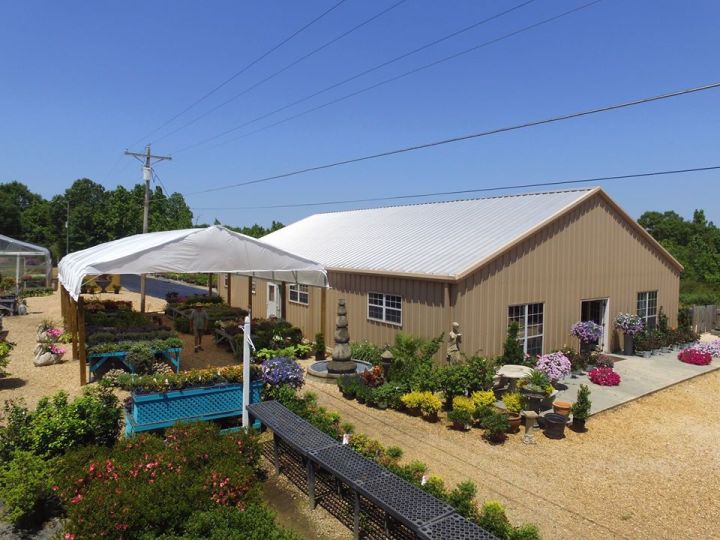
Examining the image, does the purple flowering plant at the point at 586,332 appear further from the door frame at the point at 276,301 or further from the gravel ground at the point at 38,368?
the door frame at the point at 276,301

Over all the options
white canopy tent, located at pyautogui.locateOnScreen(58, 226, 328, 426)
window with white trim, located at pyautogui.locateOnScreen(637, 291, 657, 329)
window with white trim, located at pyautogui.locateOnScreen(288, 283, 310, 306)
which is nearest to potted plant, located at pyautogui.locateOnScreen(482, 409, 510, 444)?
white canopy tent, located at pyautogui.locateOnScreen(58, 226, 328, 426)

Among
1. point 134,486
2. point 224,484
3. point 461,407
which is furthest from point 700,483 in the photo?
point 134,486

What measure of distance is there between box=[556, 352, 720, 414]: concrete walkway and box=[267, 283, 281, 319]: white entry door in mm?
11314

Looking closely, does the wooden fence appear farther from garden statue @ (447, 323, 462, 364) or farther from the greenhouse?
the greenhouse

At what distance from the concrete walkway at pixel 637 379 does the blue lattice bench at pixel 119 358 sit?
9463 mm

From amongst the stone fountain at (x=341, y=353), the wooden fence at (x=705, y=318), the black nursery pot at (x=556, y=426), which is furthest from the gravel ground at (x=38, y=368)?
the wooden fence at (x=705, y=318)

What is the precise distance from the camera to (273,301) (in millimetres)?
20422

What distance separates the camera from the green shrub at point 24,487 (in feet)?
18.2

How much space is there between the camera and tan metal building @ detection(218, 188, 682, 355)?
42.6ft

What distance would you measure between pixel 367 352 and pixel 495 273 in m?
4.33

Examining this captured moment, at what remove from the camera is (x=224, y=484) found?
578 centimetres

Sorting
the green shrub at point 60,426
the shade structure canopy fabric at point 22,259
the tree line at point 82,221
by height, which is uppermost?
the tree line at point 82,221

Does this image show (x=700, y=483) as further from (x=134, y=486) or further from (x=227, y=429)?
(x=134, y=486)

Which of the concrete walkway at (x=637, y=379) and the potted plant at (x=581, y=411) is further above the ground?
the potted plant at (x=581, y=411)
